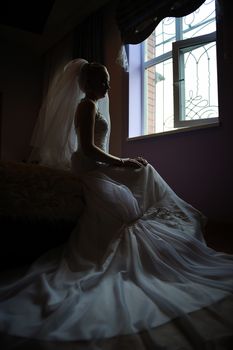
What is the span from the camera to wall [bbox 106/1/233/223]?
2.25m

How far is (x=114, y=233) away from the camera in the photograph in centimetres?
122

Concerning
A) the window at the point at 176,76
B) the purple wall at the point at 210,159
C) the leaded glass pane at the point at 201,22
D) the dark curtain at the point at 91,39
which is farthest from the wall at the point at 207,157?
the dark curtain at the point at 91,39

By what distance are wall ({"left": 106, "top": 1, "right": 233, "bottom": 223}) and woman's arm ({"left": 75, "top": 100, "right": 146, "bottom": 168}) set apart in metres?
1.02

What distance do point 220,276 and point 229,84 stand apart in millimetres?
1721

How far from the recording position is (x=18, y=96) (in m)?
4.33

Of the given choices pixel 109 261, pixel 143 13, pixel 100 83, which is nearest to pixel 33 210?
pixel 109 261

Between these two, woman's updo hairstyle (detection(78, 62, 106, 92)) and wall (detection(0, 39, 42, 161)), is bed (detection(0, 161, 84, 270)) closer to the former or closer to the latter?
woman's updo hairstyle (detection(78, 62, 106, 92))

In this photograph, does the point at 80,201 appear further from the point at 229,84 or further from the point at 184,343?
the point at 229,84

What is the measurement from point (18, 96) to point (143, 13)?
8.07 feet

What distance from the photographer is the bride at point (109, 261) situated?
31.9 inches

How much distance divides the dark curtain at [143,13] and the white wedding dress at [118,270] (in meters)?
1.74

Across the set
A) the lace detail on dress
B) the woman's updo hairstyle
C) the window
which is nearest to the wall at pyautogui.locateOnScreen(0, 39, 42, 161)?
the window

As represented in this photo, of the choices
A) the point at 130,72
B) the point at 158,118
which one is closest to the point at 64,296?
the point at 158,118

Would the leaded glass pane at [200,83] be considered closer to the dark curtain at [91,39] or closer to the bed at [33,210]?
the dark curtain at [91,39]
